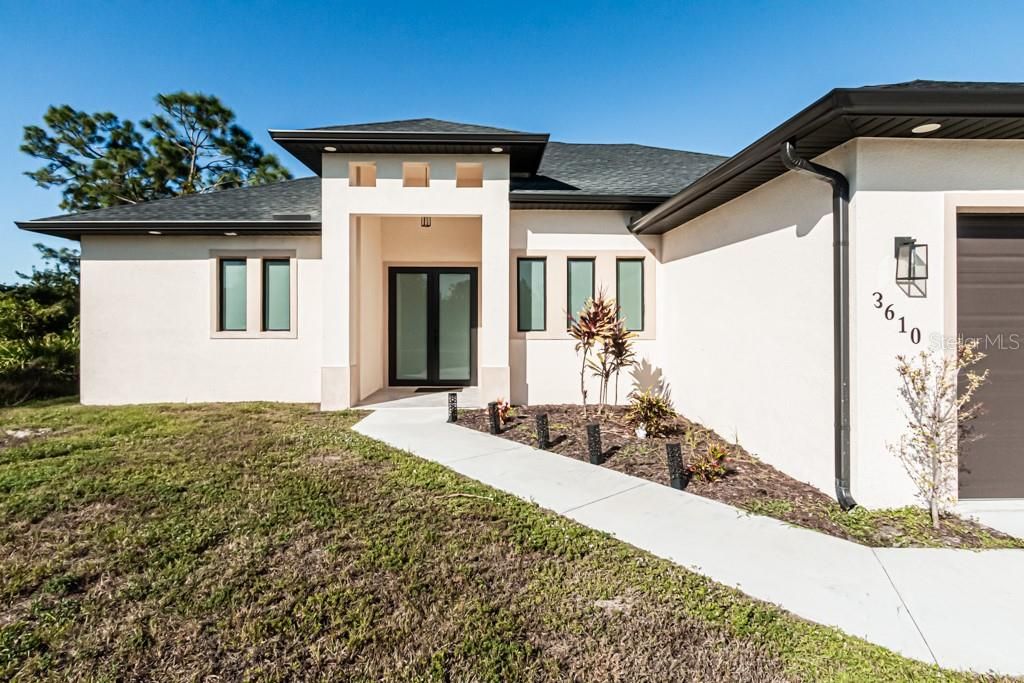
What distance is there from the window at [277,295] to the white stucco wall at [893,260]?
30.0 ft

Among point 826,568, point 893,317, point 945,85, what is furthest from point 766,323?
point 826,568

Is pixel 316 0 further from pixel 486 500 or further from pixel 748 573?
pixel 748 573

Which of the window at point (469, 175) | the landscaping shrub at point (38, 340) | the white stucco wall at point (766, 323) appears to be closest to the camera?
the white stucco wall at point (766, 323)

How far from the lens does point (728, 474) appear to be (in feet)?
15.9

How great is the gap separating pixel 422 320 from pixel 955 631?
372 inches

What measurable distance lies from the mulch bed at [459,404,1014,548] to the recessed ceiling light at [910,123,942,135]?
332 centimetres

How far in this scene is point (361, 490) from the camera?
439cm

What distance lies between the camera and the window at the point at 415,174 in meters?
7.93

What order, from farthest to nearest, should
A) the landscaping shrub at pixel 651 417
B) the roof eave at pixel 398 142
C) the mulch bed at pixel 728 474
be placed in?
the roof eave at pixel 398 142, the landscaping shrub at pixel 651 417, the mulch bed at pixel 728 474

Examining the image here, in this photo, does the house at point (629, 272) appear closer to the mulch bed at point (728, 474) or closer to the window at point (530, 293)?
the window at point (530, 293)

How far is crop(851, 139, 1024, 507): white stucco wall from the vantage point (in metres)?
3.86

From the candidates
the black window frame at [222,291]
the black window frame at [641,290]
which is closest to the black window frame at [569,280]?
the black window frame at [641,290]

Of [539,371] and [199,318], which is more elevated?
[199,318]

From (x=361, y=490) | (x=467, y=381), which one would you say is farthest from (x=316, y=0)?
(x=361, y=490)
